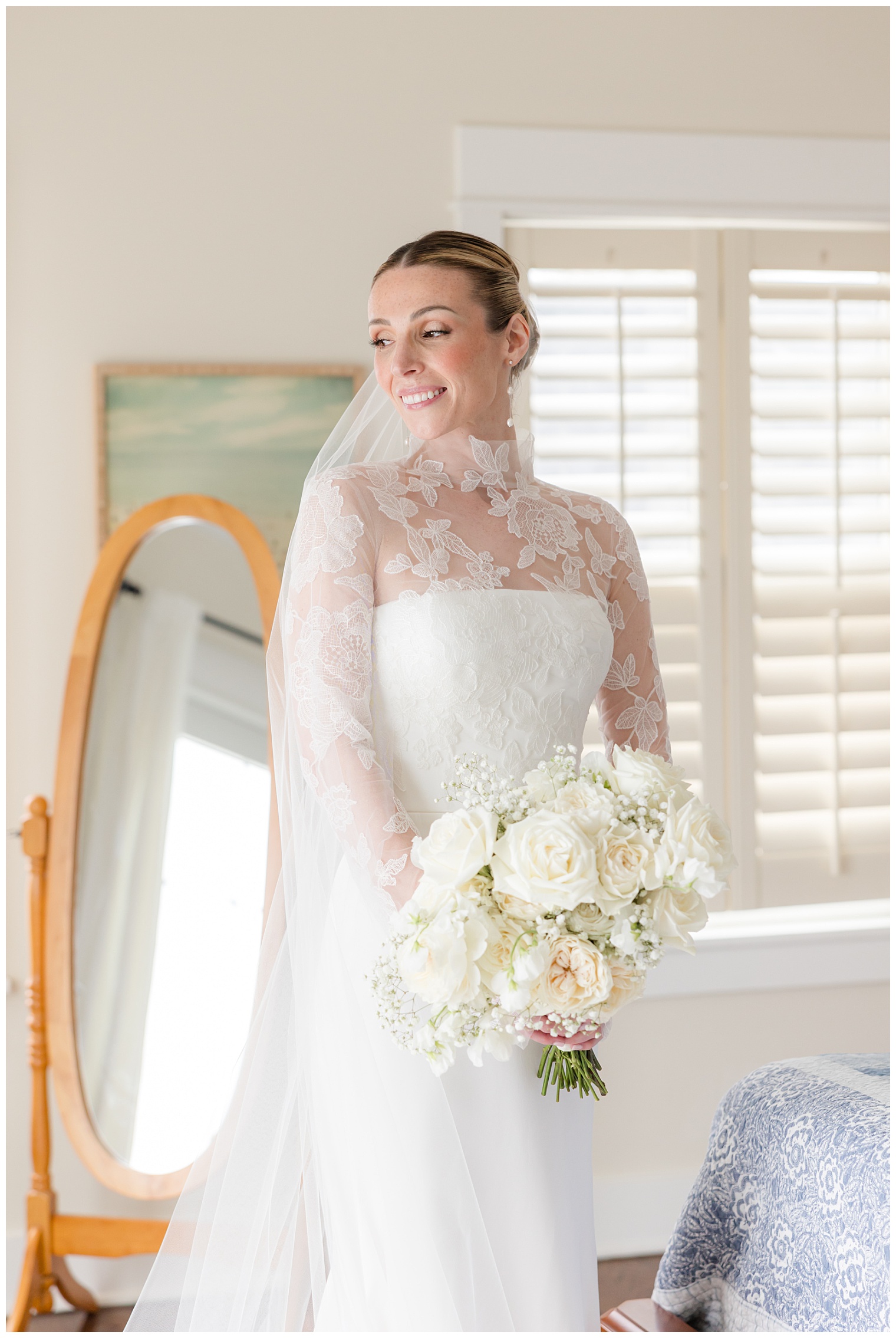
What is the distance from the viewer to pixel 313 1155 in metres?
1.52

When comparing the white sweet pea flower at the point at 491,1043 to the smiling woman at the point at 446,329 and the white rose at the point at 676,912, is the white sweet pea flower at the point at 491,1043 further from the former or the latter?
the smiling woman at the point at 446,329

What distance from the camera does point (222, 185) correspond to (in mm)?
2736

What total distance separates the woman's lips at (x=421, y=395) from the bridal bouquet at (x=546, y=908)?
0.63m

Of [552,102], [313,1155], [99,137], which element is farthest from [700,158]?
[313,1155]

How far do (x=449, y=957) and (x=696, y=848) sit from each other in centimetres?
28

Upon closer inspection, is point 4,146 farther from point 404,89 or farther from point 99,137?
point 404,89

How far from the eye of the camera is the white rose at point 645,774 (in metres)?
1.25

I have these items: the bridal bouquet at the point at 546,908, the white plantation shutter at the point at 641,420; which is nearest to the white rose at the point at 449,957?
the bridal bouquet at the point at 546,908

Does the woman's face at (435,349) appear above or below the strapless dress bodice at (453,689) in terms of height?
above

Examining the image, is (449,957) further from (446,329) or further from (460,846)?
(446,329)

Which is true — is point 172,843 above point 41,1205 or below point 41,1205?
above

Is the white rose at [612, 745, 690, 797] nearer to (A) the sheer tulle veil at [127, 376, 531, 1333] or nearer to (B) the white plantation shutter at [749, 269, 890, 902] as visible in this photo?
(A) the sheer tulle veil at [127, 376, 531, 1333]

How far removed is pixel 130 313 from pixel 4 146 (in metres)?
0.46
